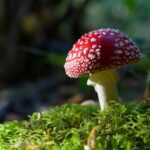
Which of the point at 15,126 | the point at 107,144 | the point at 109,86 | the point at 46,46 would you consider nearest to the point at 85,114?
the point at 109,86

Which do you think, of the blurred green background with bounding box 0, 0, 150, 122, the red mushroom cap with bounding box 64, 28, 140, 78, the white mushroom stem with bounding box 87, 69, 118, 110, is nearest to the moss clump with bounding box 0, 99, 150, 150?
the white mushroom stem with bounding box 87, 69, 118, 110

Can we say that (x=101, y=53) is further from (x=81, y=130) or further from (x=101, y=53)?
(x=81, y=130)

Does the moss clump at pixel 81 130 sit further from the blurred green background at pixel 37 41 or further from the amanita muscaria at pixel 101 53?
the blurred green background at pixel 37 41

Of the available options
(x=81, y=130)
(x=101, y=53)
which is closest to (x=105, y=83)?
(x=101, y=53)

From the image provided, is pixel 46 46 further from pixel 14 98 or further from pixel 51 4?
pixel 14 98

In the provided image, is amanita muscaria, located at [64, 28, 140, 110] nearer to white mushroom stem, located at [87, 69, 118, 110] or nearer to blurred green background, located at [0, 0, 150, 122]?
white mushroom stem, located at [87, 69, 118, 110]

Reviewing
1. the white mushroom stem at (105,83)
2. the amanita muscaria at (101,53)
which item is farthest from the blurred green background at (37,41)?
the amanita muscaria at (101,53)
